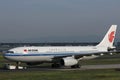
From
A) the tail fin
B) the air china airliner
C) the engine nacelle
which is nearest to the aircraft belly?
the air china airliner

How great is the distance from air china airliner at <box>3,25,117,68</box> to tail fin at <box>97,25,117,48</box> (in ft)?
7.49

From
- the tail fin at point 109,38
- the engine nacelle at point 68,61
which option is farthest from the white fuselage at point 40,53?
the tail fin at point 109,38

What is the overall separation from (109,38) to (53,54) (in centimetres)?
1222

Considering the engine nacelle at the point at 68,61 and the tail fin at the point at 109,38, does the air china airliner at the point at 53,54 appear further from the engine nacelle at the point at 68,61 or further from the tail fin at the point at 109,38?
the tail fin at the point at 109,38

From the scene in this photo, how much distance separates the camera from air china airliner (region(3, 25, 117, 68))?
5741 cm

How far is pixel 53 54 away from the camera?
5947cm

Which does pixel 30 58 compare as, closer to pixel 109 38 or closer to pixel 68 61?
pixel 68 61

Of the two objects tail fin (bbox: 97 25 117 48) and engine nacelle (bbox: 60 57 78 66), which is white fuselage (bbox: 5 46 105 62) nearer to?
engine nacelle (bbox: 60 57 78 66)

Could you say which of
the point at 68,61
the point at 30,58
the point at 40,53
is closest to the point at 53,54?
the point at 40,53

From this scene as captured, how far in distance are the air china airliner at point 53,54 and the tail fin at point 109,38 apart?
2283 millimetres

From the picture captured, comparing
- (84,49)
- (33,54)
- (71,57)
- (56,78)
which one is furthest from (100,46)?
(56,78)

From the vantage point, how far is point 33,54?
57969 mm

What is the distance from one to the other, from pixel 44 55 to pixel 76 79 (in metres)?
22.8

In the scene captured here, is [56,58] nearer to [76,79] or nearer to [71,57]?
[71,57]
